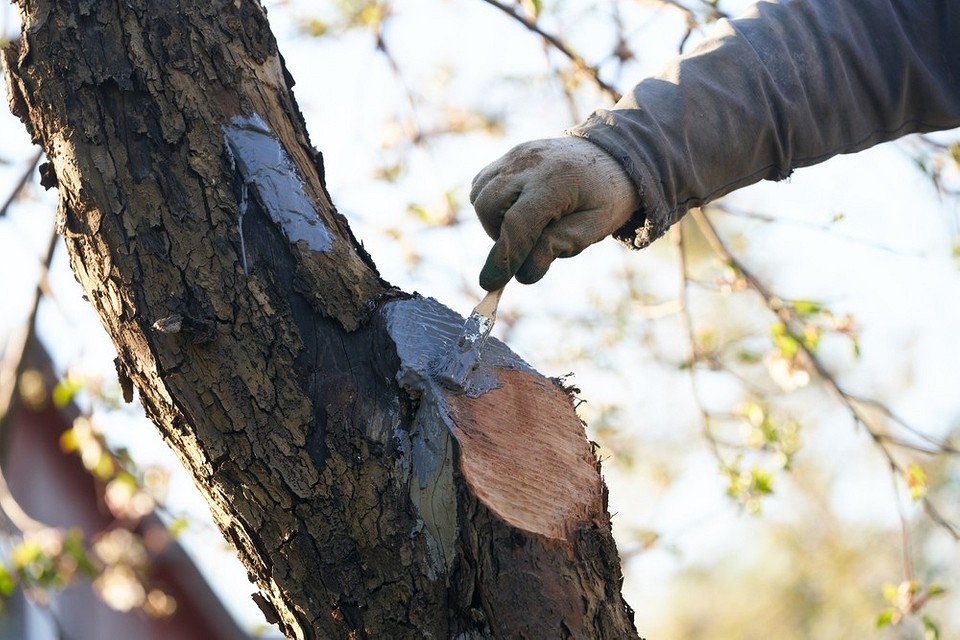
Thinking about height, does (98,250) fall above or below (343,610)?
above

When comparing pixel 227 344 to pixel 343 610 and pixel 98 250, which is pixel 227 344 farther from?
pixel 343 610

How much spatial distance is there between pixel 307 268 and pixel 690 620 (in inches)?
666

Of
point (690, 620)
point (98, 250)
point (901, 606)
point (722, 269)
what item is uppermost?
point (690, 620)

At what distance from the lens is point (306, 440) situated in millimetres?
1531

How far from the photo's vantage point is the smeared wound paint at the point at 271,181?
1.67m

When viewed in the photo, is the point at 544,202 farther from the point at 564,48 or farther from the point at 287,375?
the point at 564,48

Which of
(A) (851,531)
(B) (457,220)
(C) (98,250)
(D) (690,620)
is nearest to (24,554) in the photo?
(B) (457,220)

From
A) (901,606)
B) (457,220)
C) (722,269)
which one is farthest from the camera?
(457,220)

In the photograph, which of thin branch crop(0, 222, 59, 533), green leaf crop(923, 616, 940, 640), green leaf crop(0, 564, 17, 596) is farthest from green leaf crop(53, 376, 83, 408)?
green leaf crop(923, 616, 940, 640)

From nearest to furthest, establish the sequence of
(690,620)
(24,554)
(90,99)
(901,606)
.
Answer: (90,99) → (901,606) → (24,554) → (690,620)

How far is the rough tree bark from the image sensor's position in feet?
4.88

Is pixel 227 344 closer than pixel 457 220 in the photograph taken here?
Yes

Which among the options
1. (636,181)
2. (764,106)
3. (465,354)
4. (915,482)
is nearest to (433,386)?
(465,354)

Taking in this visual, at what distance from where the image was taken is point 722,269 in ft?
12.5
